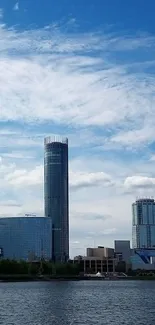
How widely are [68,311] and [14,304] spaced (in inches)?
593

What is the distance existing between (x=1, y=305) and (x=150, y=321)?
28.8 metres

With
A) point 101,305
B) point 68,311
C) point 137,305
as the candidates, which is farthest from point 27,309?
point 137,305

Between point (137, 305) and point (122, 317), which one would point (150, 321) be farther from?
point (137, 305)

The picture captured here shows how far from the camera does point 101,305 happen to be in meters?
85.8

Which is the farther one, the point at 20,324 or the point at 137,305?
the point at 137,305

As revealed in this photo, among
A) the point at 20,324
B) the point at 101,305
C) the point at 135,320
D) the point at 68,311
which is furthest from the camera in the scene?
the point at 101,305

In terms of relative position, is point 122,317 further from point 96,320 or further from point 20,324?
point 20,324

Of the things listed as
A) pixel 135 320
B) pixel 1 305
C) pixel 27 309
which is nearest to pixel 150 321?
pixel 135 320

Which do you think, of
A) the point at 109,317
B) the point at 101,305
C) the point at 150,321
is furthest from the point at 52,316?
the point at 101,305

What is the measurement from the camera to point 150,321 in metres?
64.4

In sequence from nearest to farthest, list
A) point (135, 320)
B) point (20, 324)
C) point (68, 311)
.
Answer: point (20, 324), point (135, 320), point (68, 311)

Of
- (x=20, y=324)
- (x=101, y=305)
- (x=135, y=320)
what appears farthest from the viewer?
(x=101, y=305)

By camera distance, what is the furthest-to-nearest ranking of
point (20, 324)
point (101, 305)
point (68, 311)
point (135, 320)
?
point (101, 305) → point (68, 311) → point (135, 320) → point (20, 324)

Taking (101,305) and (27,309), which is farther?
(101,305)
